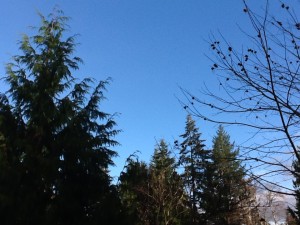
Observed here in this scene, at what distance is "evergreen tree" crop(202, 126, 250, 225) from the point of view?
14.3 feet

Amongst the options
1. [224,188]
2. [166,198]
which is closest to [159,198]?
[166,198]

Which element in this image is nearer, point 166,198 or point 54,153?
point 54,153

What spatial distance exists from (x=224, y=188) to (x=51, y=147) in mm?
6491

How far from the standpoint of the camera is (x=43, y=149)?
11.3 meters

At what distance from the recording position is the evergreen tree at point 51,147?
397 inches

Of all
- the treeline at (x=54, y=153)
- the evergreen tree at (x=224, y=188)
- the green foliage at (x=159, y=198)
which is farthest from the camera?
the green foliage at (x=159, y=198)

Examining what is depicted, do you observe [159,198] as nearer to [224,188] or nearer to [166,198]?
[166,198]

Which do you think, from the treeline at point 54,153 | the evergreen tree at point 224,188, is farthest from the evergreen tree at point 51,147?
the evergreen tree at point 224,188

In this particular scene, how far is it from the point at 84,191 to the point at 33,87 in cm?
384

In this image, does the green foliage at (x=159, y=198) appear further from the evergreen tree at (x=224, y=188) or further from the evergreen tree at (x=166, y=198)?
the evergreen tree at (x=224, y=188)

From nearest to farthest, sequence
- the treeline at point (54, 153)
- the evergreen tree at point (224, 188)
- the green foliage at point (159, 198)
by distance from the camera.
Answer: the evergreen tree at point (224, 188) < the treeline at point (54, 153) < the green foliage at point (159, 198)

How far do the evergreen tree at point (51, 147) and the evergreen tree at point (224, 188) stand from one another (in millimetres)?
3771

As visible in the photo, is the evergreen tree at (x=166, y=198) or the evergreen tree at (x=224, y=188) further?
the evergreen tree at (x=166, y=198)

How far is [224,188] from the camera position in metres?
13.3
